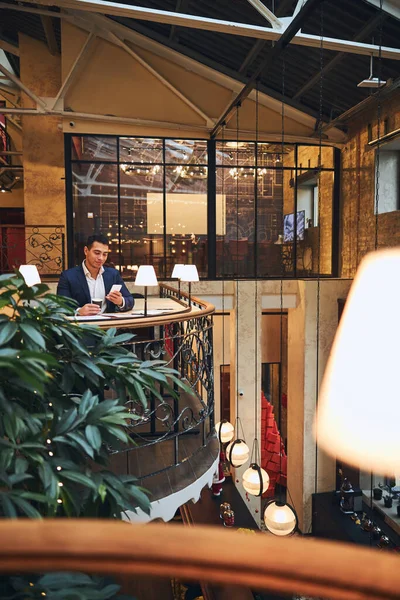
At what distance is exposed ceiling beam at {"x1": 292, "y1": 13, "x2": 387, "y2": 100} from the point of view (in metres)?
6.47

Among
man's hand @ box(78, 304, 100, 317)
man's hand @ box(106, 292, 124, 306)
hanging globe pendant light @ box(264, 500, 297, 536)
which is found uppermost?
man's hand @ box(106, 292, 124, 306)

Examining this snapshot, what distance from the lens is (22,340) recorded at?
1511mm

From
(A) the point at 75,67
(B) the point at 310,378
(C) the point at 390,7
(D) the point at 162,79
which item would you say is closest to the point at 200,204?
(D) the point at 162,79

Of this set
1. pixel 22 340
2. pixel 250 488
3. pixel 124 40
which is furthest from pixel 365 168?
pixel 22 340

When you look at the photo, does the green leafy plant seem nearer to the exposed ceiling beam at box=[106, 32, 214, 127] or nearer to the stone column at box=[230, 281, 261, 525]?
the stone column at box=[230, 281, 261, 525]

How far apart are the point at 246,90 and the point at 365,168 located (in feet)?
12.6

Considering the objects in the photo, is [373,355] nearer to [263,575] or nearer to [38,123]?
[263,575]

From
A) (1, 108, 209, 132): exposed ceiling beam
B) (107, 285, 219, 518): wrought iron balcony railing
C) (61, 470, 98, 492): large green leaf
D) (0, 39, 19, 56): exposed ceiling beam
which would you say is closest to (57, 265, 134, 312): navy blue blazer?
(107, 285, 219, 518): wrought iron balcony railing

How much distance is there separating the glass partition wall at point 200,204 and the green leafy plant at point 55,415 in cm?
863

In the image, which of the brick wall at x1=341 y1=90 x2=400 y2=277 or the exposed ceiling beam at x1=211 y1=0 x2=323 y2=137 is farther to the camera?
the brick wall at x1=341 y1=90 x2=400 y2=277

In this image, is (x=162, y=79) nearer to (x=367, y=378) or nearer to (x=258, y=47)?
(x=258, y=47)

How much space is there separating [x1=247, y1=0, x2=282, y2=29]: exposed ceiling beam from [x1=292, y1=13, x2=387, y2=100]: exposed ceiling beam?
0.96 m

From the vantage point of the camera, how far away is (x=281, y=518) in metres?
4.61

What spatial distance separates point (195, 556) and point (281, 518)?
4.71 m
